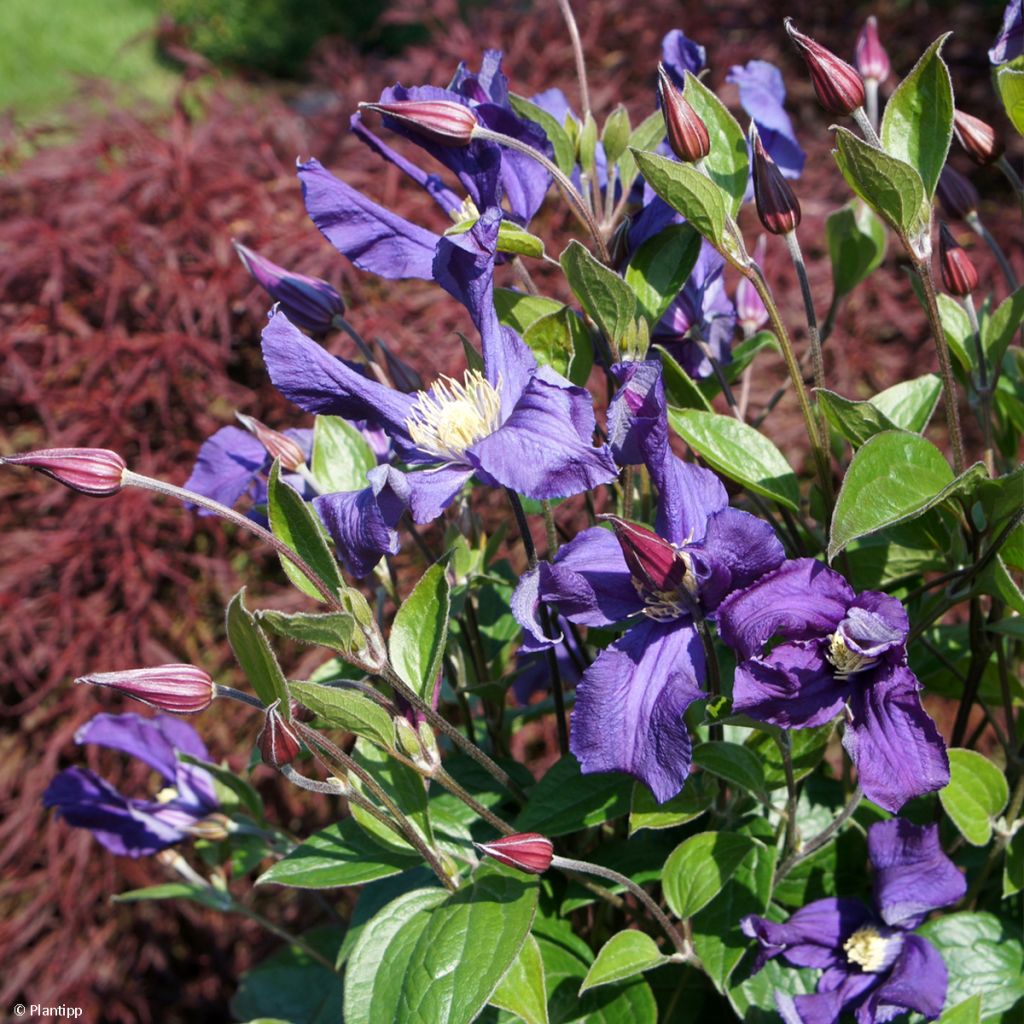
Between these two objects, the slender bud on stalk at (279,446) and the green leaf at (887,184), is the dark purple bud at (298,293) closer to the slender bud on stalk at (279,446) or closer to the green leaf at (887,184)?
the slender bud on stalk at (279,446)

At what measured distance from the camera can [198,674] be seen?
1.94 ft

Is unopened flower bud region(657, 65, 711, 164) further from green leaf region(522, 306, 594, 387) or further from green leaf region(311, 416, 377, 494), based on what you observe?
green leaf region(311, 416, 377, 494)

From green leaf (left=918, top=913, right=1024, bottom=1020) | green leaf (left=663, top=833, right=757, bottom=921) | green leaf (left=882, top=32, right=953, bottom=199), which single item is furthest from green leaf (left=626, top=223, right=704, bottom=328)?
green leaf (left=918, top=913, right=1024, bottom=1020)

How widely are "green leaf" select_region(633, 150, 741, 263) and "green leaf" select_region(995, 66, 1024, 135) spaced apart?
0.54 ft

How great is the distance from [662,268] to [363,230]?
0.65 feet

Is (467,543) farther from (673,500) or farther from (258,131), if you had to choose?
(258,131)


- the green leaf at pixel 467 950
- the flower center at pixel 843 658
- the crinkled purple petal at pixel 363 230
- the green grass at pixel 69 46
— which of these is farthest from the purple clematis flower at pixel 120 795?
the green grass at pixel 69 46

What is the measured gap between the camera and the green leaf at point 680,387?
70cm

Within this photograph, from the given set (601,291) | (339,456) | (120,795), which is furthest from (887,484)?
(120,795)

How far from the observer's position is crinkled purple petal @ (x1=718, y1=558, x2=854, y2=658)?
1.78 ft

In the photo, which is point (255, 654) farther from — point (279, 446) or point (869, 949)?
point (869, 949)

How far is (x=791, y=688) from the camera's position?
547 millimetres

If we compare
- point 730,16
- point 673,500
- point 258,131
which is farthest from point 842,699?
point 730,16

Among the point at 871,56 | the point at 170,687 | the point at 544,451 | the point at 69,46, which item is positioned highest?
the point at 871,56
